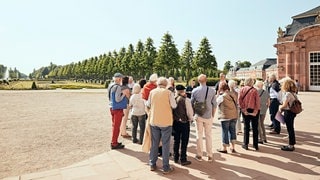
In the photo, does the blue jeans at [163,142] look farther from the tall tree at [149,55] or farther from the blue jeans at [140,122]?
the tall tree at [149,55]

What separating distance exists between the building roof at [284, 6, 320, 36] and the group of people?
113 feet

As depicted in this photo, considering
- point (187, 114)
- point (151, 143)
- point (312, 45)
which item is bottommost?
point (151, 143)

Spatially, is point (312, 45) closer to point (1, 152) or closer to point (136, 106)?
A: point (136, 106)

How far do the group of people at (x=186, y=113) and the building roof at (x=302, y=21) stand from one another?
34.6 m

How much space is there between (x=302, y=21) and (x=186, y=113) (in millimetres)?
38519

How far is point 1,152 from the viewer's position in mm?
6973

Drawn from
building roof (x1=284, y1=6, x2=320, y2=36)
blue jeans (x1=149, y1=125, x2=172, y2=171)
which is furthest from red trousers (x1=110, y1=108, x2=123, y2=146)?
building roof (x1=284, y1=6, x2=320, y2=36)

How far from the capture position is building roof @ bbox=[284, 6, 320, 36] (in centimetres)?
3634

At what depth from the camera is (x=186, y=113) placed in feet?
18.7

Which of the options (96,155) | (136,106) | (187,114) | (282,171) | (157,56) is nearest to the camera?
(282,171)

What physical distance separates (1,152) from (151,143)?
417cm

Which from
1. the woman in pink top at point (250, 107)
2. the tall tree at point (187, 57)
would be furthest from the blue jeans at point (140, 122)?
the tall tree at point (187, 57)

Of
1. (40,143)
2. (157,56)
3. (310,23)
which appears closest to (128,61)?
(157,56)

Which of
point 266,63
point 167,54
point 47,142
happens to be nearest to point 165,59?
point 167,54
